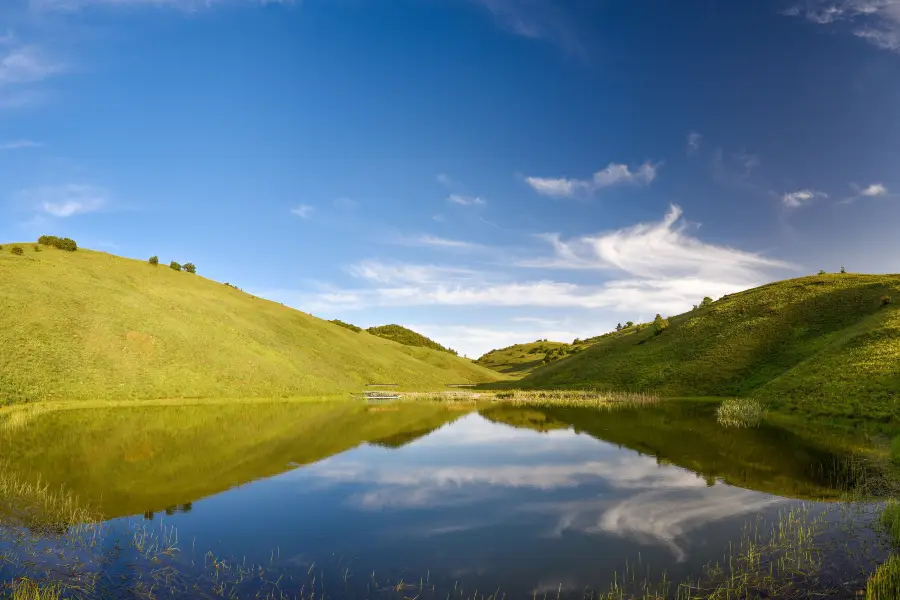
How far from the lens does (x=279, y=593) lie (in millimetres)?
13578

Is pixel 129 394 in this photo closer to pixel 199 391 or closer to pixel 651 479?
pixel 199 391

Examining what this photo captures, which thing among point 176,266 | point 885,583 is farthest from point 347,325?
point 885,583

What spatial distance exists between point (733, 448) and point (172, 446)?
43391 millimetres

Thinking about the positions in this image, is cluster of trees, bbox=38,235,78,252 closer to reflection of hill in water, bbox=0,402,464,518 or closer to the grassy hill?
the grassy hill

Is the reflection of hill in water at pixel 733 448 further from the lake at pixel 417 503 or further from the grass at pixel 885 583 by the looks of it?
the grass at pixel 885 583

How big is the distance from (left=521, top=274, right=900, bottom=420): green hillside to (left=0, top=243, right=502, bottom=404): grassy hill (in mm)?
57942

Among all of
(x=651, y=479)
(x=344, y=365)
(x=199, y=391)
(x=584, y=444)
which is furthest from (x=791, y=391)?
(x=344, y=365)

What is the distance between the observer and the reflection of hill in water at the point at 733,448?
2682 cm

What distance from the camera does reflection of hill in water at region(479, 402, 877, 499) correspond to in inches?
1056

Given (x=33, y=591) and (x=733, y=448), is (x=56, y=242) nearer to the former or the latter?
(x=33, y=591)

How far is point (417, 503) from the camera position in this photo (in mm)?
24125

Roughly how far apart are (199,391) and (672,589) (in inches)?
3115

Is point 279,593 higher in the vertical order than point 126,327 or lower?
lower

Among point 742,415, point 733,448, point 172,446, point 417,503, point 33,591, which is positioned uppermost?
point 742,415
